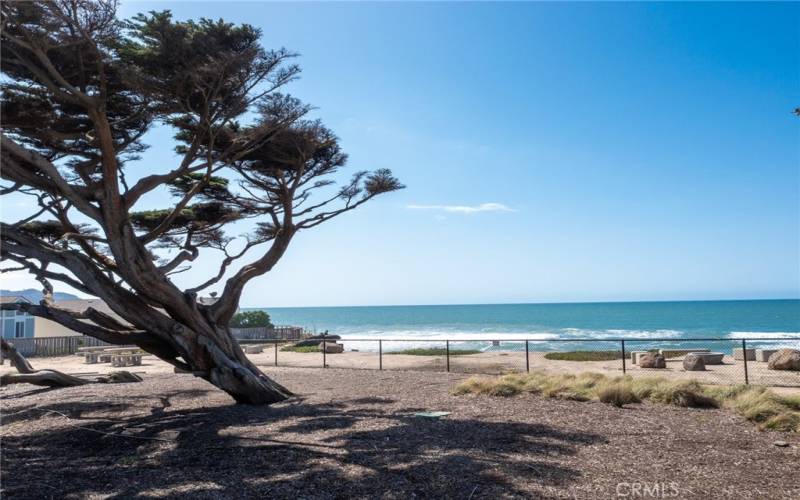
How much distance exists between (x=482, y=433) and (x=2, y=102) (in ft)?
32.3

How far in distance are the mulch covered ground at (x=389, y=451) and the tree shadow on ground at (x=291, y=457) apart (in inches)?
0.9

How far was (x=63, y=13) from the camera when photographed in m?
8.87

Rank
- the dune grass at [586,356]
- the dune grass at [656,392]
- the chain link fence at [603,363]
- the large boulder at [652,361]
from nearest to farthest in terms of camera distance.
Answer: the dune grass at [656,392] → the chain link fence at [603,363] → the large boulder at [652,361] → the dune grass at [586,356]

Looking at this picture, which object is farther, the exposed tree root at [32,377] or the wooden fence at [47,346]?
the wooden fence at [47,346]

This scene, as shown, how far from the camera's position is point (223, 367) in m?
10.6

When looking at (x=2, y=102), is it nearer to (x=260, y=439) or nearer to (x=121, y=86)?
(x=121, y=86)

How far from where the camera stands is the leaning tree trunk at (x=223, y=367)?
34.6 ft

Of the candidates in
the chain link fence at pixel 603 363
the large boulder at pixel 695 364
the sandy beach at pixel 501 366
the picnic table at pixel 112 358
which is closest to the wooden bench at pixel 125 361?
the picnic table at pixel 112 358

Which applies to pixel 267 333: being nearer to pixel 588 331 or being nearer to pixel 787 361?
pixel 787 361

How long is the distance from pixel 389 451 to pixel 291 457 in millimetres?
1134

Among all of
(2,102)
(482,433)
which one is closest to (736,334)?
(482,433)

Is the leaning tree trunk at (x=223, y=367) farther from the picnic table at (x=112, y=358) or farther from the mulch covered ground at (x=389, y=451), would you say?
the picnic table at (x=112, y=358)

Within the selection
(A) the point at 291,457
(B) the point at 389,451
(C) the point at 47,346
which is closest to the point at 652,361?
(B) the point at 389,451

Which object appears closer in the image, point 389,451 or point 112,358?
point 389,451
